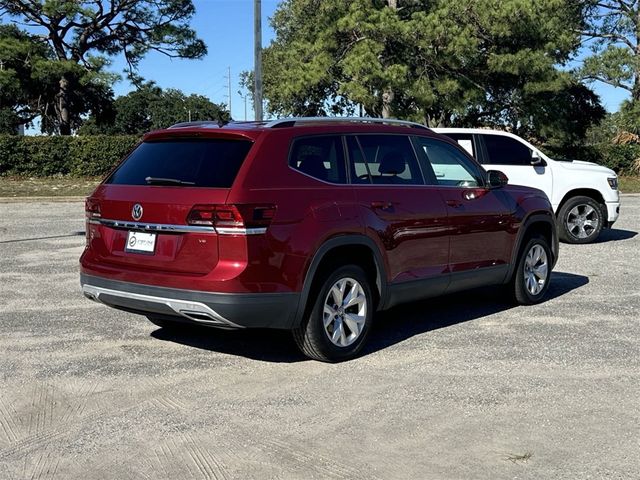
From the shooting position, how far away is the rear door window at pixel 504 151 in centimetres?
1252

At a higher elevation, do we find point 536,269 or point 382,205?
point 382,205

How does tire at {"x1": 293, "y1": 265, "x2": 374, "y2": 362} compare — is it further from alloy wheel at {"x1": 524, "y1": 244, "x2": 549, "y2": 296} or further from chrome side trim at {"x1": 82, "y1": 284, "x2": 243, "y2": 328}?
alloy wheel at {"x1": 524, "y1": 244, "x2": 549, "y2": 296}

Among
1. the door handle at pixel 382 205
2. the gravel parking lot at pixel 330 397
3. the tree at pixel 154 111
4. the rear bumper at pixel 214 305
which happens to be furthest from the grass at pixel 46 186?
the tree at pixel 154 111

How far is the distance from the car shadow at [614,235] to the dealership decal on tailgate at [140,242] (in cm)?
987

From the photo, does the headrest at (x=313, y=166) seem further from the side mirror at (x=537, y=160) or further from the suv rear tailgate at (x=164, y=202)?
the side mirror at (x=537, y=160)

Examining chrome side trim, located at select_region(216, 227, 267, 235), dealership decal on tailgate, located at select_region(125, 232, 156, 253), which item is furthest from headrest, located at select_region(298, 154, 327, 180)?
dealership decal on tailgate, located at select_region(125, 232, 156, 253)

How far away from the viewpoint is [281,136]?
5.36 metres

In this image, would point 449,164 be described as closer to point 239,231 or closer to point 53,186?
point 239,231

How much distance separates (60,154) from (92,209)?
24378 millimetres

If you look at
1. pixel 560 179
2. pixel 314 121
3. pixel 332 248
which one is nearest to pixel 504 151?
pixel 560 179

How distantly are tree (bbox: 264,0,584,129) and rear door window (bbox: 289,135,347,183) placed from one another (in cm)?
2044

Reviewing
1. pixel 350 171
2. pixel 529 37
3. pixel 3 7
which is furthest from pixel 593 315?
pixel 3 7

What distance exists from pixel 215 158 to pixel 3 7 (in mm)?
32265

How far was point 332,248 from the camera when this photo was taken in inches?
212
